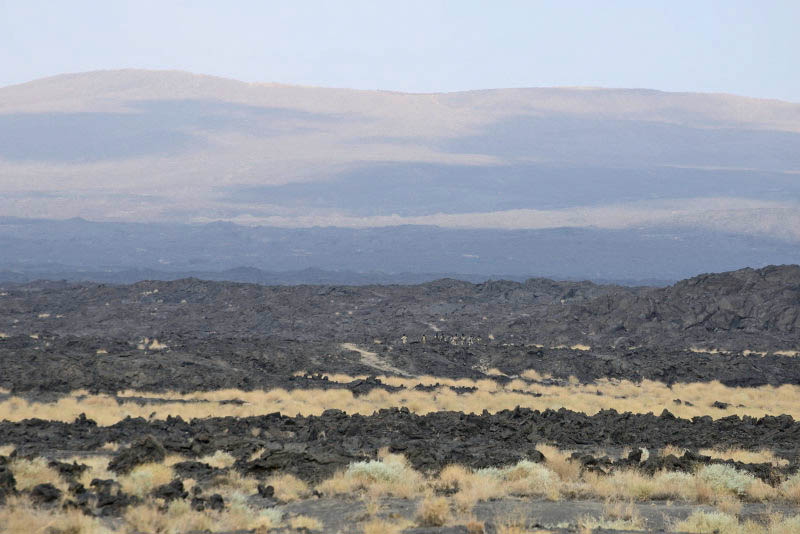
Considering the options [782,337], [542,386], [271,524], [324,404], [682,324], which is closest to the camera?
[271,524]

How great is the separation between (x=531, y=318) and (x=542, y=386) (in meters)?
32.6

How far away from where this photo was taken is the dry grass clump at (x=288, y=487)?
16.2 metres

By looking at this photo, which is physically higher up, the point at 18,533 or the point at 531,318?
the point at 18,533

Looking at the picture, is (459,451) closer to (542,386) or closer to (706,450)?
(706,450)

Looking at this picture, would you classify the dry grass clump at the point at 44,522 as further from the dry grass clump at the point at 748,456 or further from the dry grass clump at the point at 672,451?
the dry grass clump at the point at 748,456

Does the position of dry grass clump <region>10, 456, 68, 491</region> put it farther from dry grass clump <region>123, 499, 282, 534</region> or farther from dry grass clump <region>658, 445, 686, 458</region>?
dry grass clump <region>658, 445, 686, 458</region>

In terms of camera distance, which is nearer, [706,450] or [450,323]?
[706,450]

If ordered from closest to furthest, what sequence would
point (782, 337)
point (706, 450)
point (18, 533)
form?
point (18, 533)
point (706, 450)
point (782, 337)

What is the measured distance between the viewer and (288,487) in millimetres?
16562

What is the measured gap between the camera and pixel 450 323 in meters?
77.8

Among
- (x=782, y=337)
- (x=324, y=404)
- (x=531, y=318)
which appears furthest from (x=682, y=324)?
(x=324, y=404)

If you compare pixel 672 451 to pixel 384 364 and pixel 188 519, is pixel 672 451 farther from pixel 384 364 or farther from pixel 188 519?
pixel 384 364

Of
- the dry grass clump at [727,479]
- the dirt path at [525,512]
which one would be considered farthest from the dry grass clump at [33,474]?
the dry grass clump at [727,479]

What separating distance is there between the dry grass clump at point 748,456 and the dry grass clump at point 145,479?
36.0 ft
